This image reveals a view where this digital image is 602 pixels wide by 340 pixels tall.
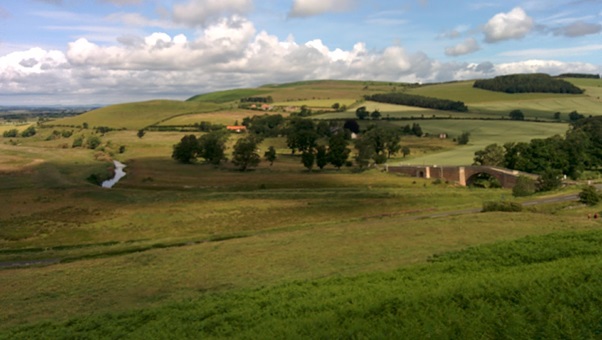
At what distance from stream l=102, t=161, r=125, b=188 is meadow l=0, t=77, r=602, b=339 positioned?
15614mm

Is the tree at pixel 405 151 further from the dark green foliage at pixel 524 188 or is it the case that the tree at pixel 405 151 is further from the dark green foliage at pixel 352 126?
the dark green foliage at pixel 524 188

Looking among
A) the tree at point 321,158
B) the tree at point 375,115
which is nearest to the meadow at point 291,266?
the tree at point 321,158

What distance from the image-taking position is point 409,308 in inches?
622

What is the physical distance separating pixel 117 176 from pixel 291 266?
3319 inches

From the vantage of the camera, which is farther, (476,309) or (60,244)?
(60,244)

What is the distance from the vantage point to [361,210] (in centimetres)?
5759

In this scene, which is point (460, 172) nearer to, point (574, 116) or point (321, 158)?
point (321, 158)

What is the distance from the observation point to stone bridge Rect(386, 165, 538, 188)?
8075 cm

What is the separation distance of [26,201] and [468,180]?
240 feet

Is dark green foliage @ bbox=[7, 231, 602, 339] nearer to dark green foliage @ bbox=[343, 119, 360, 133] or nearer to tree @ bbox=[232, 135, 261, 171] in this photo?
tree @ bbox=[232, 135, 261, 171]

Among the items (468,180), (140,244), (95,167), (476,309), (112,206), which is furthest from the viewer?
(95,167)

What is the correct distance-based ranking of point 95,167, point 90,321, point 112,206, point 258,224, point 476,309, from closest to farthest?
point 476,309
point 90,321
point 258,224
point 112,206
point 95,167

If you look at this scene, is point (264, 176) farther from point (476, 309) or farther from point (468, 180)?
point (476, 309)

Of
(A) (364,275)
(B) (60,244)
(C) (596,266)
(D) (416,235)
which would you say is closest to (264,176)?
(B) (60,244)
